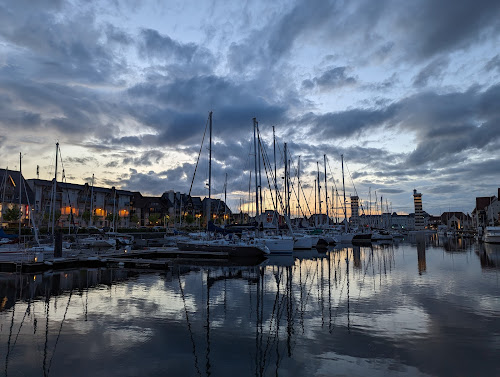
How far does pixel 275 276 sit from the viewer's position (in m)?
29.7

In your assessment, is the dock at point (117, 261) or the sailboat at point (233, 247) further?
the sailboat at point (233, 247)

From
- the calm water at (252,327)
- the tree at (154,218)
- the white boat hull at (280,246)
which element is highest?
the tree at (154,218)

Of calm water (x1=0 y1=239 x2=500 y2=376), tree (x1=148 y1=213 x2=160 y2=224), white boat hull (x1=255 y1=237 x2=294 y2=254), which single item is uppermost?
tree (x1=148 y1=213 x2=160 y2=224)

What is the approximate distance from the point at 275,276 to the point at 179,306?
1218cm

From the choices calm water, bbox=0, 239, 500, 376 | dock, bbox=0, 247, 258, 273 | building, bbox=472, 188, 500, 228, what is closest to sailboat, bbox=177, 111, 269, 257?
dock, bbox=0, 247, 258, 273

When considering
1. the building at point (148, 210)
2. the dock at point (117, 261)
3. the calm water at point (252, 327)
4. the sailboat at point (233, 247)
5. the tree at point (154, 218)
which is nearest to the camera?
the calm water at point (252, 327)

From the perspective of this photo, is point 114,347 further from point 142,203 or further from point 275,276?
point 142,203

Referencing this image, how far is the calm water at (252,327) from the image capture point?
10883 mm

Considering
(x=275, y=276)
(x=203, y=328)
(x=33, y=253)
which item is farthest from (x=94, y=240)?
(x=203, y=328)

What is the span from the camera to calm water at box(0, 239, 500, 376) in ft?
35.7

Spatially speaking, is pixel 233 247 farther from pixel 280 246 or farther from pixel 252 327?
pixel 252 327

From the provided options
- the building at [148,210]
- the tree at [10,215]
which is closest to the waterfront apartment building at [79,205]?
the tree at [10,215]

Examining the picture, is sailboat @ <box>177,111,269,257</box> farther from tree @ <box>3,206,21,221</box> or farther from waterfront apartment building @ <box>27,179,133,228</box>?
tree @ <box>3,206,21,221</box>

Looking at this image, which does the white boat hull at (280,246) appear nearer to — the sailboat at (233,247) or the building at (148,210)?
the sailboat at (233,247)
